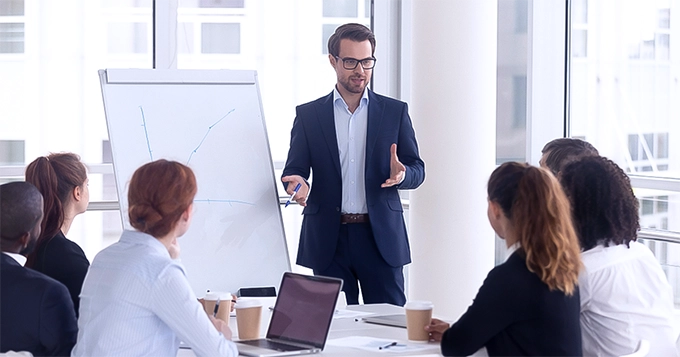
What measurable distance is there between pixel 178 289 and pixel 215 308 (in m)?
0.53

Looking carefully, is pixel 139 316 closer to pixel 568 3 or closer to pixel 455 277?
pixel 455 277

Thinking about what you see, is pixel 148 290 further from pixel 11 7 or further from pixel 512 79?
pixel 512 79

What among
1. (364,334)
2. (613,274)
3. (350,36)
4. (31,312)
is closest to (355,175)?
(350,36)

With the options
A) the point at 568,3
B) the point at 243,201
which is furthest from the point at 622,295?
the point at 568,3

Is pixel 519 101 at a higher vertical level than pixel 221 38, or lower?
lower

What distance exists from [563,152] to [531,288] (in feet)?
3.82

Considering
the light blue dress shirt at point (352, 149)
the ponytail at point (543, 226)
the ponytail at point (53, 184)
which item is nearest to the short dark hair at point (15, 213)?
the ponytail at point (53, 184)

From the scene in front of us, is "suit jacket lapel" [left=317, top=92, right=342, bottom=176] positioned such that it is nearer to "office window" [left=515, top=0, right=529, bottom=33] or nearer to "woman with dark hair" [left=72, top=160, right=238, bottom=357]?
"woman with dark hair" [left=72, top=160, right=238, bottom=357]

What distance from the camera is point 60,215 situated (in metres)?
2.71

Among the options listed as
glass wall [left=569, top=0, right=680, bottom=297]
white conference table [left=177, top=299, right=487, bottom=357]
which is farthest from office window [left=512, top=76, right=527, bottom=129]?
white conference table [left=177, top=299, right=487, bottom=357]

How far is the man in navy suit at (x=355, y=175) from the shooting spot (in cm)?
364

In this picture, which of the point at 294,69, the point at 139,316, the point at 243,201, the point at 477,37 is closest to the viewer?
the point at 139,316

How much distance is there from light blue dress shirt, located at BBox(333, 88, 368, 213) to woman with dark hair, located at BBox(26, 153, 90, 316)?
1213mm

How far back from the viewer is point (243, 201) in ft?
12.2
